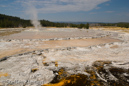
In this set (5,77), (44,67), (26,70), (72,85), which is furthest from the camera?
(44,67)

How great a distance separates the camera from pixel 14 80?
11.8 feet

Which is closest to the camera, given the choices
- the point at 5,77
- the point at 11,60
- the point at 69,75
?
the point at 5,77

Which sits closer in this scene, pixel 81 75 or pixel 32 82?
pixel 32 82

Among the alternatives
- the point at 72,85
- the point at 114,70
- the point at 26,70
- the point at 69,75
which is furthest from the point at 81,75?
the point at 26,70

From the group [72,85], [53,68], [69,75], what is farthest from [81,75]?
[53,68]

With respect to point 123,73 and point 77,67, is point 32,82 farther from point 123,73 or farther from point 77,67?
point 123,73

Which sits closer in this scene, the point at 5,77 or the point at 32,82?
the point at 32,82

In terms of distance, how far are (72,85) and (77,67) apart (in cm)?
136

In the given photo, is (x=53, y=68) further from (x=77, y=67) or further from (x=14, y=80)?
(x=14, y=80)

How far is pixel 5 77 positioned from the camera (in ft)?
12.4

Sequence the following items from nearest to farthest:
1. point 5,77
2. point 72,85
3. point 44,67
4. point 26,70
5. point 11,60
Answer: point 72,85 < point 5,77 < point 26,70 < point 44,67 < point 11,60

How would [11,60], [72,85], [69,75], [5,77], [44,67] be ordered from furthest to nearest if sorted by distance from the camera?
[11,60] < [44,67] < [69,75] < [5,77] < [72,85]

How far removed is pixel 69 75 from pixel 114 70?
2.15 meters

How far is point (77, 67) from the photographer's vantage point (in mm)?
4715
